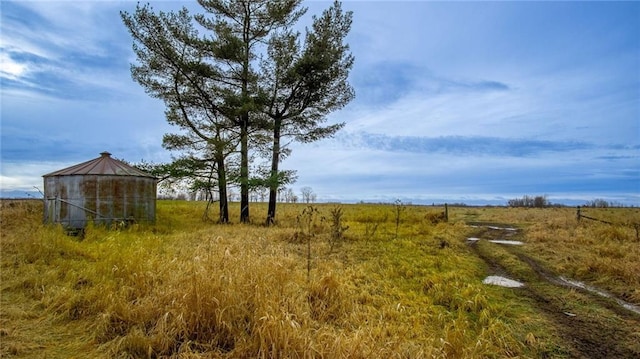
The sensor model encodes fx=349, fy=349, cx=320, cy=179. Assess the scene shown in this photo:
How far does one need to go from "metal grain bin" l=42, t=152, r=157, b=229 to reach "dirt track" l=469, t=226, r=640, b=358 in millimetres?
14476

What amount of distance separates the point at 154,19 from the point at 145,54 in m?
1.60

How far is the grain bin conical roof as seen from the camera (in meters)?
14.2

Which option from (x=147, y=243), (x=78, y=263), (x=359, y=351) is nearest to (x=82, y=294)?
(x=78, y=263)

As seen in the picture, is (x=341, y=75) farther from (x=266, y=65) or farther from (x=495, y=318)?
(x=495, y=318)

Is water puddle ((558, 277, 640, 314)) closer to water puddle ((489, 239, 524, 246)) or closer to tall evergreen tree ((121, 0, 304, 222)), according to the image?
water puddle ((489, 239, 524, 246))

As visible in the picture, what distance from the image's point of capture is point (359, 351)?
3.38 meters

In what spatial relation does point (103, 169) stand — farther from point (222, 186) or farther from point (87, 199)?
point (222, 186)

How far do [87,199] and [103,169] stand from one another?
1.37 metres

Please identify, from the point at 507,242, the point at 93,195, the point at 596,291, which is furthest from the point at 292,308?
the point at 93,195

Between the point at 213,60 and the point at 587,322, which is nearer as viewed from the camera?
the point at 587,322

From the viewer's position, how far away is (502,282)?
7613 millimetres

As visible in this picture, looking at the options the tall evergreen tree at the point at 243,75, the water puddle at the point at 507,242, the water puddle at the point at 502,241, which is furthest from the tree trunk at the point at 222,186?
the water puddle at the point at 507,242

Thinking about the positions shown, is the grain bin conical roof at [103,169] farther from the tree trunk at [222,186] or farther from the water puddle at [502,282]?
the water puddle at [502,282]

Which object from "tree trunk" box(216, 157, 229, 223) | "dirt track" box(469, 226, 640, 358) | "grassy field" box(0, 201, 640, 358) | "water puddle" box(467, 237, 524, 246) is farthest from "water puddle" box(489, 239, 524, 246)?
"tree trunk" box(216, 157, 229, 223)
